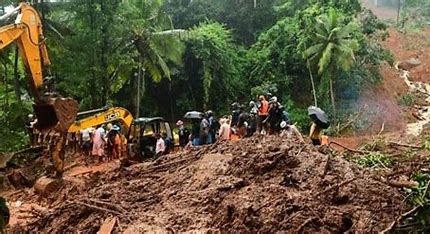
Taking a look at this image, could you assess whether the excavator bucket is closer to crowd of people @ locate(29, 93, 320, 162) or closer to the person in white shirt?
crowd of people @ locate(29, 93, 320, 162)

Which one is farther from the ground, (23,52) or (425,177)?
(23,52)

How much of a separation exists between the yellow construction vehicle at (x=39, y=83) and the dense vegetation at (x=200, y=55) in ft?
21.9

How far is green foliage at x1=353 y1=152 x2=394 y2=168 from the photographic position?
10.2m

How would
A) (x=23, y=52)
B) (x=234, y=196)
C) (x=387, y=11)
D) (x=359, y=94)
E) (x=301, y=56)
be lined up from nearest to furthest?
(x=234, y=196)
(x=23, y=52)
(x=301, y=56)
(x=359, y=94)
(x=387, y=11)

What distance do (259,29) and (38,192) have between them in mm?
21762

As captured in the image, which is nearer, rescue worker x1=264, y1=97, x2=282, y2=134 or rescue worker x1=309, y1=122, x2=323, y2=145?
rescue worker x1=309, y1=122, x2=323, y2=145

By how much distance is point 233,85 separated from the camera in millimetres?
28125

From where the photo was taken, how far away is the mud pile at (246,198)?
24.9 ft

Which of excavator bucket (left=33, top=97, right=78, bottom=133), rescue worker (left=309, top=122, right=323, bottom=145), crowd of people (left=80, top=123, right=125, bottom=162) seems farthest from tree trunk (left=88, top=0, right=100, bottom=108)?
rescue worker (left=309, top=122, right=323, bottom=145)

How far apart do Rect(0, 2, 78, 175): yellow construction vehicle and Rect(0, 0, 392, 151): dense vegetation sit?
263 inches

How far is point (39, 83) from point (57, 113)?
1.17 metres

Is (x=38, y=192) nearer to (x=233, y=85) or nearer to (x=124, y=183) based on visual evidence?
(x=124, y=183)

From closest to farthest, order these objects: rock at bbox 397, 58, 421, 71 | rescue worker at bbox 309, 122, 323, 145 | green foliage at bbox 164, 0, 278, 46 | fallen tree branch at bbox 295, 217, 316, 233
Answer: fallen tree branch at bbox 295, 217, 316, 233 → rescue worker at bbox 309, 122, 323, 145 → green foliage at bbox 164, 0, 278, 46 → rock at bbox 397, 58, 421, 71

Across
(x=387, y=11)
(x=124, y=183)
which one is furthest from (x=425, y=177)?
(x=387, y=11)
